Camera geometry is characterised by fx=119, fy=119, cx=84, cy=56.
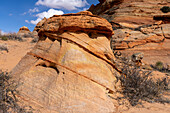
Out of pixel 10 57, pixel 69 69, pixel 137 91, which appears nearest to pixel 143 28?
pixel 137 91

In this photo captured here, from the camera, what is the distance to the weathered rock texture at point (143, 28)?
974 centimetres

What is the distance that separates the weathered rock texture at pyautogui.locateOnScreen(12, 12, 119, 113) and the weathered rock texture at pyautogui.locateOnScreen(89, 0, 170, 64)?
7121mm

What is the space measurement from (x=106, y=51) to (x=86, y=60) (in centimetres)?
85

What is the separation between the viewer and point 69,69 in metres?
2.74

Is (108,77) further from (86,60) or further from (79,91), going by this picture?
(79,91)

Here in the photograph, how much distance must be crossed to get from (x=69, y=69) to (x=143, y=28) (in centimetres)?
985

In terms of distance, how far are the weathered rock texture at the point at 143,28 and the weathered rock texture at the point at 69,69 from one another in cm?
712

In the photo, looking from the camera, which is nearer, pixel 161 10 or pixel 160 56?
pixel 160 56

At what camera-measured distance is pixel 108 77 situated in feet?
10.1

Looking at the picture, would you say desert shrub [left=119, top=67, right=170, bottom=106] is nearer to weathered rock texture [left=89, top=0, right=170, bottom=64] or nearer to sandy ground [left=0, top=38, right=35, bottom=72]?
sandy ground [left=0, top=38, right=35, bottom=72]

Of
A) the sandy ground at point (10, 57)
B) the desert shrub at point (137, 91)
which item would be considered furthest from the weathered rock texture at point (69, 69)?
the sandy ground at point (10, 57)

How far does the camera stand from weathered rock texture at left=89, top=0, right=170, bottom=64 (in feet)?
32.0

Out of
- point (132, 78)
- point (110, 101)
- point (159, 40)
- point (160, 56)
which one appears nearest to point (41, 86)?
point (110, 101)

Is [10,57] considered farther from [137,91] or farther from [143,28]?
[143,28]
